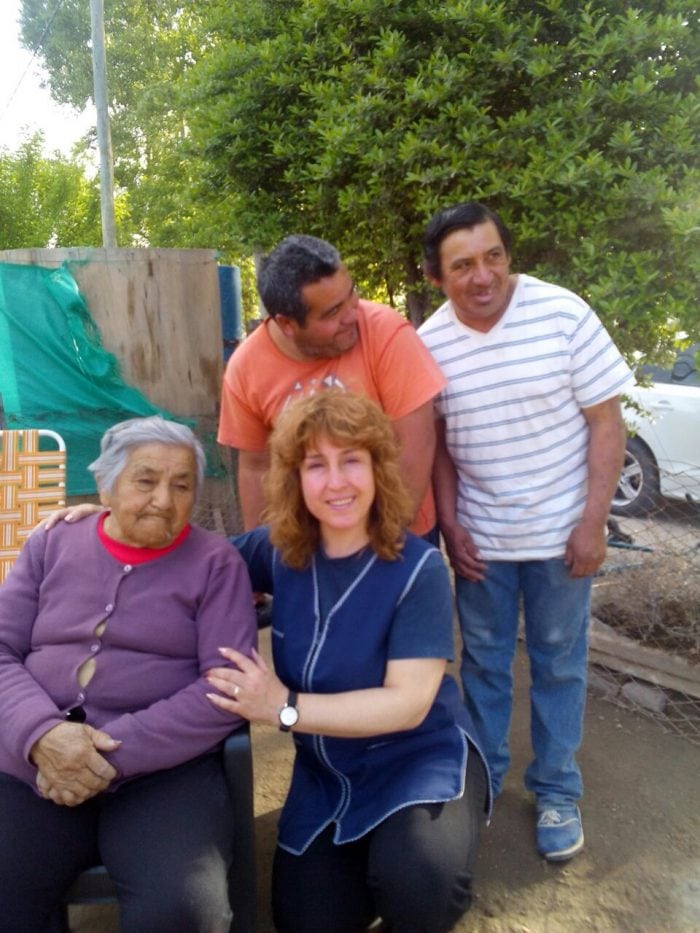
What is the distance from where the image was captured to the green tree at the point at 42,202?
13516 millimetres

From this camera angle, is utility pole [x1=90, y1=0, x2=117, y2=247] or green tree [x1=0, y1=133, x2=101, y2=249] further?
green tree [x1=0, y1=133, x2=101, y2=249]

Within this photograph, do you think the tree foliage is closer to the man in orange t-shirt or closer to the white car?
the man in orange t-shirt

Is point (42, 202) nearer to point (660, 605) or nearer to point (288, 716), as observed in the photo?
point (660, 605)

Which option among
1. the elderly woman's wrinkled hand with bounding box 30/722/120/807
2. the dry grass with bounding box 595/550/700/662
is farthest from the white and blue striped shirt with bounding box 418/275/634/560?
the dry grass with bounding box 595/550/700/662

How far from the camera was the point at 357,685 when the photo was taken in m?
2.07

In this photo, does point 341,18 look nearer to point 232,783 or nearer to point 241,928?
point 232,783

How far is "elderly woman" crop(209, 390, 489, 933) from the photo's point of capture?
6.57 ft

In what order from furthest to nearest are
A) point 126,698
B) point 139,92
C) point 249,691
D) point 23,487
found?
point 139,92
point 23,487
point 126,698
point 249,691

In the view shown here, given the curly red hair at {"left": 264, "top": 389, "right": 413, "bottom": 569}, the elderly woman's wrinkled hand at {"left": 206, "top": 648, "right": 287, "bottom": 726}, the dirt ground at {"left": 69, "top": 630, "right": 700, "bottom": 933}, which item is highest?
the curly red hair at {"left": 264, "top": 389, "right": 413, "bottom": 569}

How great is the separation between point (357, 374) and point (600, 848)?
1690mm

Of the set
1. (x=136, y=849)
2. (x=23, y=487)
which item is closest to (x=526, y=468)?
(x=136, y=849)

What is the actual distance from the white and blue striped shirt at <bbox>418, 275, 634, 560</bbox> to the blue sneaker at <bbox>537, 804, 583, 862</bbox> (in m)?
0.85

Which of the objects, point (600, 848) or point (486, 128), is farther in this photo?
point (486, 128)

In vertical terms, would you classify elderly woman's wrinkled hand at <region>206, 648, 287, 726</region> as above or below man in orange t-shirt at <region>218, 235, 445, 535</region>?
below
